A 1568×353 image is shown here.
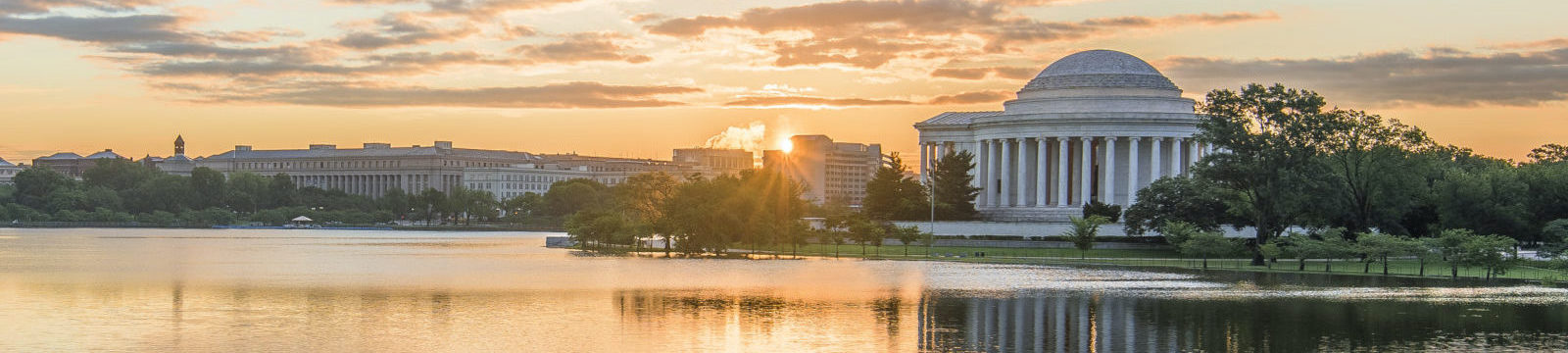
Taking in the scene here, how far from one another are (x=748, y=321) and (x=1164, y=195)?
59997mm

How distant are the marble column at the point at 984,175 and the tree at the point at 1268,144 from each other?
4044 centimetres

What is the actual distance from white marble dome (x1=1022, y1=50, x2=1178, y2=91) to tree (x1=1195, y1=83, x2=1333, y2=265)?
34.7 m

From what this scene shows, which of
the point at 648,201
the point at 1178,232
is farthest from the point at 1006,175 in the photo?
the point at 1178,232

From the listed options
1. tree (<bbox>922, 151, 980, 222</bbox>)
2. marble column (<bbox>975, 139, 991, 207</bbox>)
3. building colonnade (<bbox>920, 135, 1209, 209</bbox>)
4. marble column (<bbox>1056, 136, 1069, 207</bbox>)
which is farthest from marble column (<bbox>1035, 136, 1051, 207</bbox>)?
tree (<bbox>922, 151, 980, 222</bbox>)

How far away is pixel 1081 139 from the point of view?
130375 millimetres

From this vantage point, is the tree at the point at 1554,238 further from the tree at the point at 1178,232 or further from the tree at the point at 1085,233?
the tree at the point at 1085,233

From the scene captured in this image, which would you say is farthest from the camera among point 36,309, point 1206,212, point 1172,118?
point 1172,118

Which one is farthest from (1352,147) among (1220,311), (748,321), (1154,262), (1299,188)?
(748,321)

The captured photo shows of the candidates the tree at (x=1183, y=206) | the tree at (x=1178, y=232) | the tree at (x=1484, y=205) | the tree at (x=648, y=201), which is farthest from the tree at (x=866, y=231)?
the tree at (x=1484, y=205)

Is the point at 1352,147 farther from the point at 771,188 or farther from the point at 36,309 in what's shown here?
the point at 36,309

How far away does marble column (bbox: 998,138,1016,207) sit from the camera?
13375 cm

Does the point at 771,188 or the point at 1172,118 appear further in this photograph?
the point at 1172,118

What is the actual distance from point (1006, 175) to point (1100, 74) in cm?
1088

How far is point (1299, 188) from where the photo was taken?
94.6m
